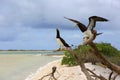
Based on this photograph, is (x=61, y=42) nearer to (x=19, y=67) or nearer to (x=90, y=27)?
(x=90, y=27)

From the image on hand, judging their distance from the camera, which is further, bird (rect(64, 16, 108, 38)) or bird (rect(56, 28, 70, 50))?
bird (rect(56, 28, 70, 50))

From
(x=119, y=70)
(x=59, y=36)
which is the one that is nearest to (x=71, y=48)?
(x=59, y=36)

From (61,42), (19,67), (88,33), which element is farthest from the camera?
(19,67)

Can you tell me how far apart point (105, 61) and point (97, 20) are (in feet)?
1.28

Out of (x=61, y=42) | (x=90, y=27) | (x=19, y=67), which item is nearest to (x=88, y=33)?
(x=90, y=27)

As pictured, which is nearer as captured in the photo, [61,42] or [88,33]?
[88,33]

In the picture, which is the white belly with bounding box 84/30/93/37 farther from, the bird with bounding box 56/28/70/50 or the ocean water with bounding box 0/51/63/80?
the ocean water with bounding box 0/51/63/80

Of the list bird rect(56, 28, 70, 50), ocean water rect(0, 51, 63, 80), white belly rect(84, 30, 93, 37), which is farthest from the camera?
ocean water rect(0, 51, 63, 80)

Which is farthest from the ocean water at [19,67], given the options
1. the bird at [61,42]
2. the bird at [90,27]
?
the bird at [90,27]

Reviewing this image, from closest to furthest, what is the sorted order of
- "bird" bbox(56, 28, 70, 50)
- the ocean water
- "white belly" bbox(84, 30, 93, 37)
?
"white belly" bbox(84, 30, 93, 37), "bird" bbox(56, 28, 70, 50), the ocean water

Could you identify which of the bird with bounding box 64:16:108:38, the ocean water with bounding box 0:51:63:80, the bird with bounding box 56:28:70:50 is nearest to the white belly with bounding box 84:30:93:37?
the bird with bounding box 64:16:108:38

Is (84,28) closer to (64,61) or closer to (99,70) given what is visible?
(99,70)

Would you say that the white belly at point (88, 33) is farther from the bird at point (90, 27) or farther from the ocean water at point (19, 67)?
the ocean water at point (19, 67)

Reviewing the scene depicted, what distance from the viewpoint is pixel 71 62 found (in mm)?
31141
